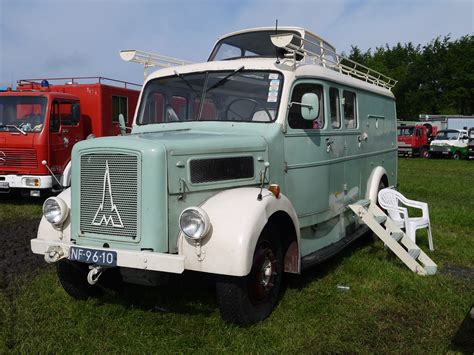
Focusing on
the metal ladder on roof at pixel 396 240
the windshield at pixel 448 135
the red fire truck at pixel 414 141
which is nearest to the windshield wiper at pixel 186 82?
the metal ladder on roof at pixel 396 240

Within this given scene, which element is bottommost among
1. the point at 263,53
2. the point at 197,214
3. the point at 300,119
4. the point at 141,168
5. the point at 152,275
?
the point at 152,275

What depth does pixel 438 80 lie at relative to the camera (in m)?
56.9

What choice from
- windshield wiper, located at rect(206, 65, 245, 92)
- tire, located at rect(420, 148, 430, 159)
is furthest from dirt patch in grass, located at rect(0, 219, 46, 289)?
tire, located at rect(420, 148, 430, 159)

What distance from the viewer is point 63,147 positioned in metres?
10.4

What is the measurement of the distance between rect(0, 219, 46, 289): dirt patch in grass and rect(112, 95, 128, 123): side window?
409 centimetres

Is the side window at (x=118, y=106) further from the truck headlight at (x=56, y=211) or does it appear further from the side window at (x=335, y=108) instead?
the truck headlight at (x=56, y=211)

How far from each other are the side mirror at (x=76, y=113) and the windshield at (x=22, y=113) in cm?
69

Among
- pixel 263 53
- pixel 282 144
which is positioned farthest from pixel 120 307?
pixel 263 53

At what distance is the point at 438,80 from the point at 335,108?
2227 inches

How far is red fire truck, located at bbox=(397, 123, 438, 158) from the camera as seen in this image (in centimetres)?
2920

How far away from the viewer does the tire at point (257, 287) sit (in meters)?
3.87

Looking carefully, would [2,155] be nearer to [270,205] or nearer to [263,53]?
[263,53]

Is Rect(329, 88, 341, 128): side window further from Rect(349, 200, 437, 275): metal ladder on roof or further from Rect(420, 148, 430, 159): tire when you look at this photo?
Rect(420, 148, 430, 159): tire

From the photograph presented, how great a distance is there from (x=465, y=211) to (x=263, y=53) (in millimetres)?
5618
